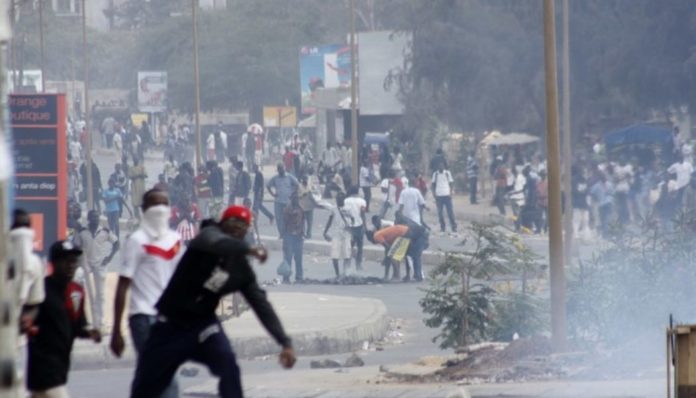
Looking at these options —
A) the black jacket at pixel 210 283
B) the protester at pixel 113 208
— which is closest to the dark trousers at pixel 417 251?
the protester at pixel 113 208

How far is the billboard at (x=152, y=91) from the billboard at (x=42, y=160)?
164 feet

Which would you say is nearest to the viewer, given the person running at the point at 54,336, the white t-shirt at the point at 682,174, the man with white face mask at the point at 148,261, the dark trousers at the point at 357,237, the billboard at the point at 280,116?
the person running at the point at 54,336

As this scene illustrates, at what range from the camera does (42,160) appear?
1712 centimetres

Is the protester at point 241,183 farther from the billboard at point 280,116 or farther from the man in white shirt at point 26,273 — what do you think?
the man in white shirt at point 26,273

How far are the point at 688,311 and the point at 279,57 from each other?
5733 centimetres

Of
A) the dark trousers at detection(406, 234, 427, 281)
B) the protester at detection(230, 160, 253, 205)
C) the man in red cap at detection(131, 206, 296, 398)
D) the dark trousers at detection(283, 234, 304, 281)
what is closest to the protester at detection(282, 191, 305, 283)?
the dark trousers at detection(283, 234, 304, 281)

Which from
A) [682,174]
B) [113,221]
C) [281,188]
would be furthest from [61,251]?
[113,221]

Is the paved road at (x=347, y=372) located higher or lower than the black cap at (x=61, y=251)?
lower

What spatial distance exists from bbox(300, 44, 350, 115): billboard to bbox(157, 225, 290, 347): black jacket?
50603mm

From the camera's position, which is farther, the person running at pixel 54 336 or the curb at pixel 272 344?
the curb at pixel 272 344

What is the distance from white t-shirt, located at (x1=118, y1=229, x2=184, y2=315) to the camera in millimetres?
8812

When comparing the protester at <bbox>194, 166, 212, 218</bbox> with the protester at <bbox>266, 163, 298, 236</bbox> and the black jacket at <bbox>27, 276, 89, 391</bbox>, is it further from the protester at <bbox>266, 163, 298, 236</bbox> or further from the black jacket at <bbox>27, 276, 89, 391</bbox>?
the black jacket at <bbox>27, 276, 89, 391</bbox>

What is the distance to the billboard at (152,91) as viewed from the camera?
67062 millimetres

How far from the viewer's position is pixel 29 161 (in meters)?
17.0
